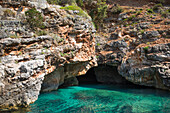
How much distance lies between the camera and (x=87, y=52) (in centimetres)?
1894

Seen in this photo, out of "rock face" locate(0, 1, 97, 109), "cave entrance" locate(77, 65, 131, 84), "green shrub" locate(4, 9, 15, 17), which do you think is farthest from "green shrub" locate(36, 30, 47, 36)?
"cave entrance" locate(77, 65, 131, 84)

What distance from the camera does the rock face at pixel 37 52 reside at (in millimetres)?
9938

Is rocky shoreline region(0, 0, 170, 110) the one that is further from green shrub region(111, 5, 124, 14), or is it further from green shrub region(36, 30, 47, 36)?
green shrub region(111, 5, 124, 14)

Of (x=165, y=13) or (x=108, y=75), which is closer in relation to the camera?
(x=165, y=13)

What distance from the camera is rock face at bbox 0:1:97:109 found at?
9938 millimetres

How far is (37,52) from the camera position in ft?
39.3

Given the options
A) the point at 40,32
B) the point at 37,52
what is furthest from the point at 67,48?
the point at 37,52

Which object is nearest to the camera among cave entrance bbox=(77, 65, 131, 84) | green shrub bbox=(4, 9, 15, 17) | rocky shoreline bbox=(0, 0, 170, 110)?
rocky shoreline bbox=(0, 0, 170, 110)

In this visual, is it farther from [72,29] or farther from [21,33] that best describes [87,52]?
[21,33]

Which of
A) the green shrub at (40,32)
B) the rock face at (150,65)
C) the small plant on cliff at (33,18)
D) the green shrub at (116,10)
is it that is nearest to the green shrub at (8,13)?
the small plant on cliff at (33,18)

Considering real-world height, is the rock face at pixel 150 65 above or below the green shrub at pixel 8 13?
below

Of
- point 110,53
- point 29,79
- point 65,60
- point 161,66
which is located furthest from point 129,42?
point 29,79

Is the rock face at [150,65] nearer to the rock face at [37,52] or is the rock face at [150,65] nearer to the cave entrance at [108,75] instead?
the cave entrance at [108,75]

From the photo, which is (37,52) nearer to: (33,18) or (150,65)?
(33,18)
